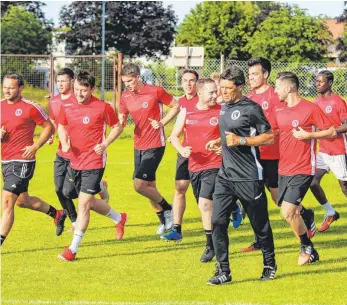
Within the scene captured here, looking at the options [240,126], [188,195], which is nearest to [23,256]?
[240,126]

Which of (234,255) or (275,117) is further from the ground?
(275,117)

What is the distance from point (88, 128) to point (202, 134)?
1.39m

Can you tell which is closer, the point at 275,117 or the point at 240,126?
the point at 240,126

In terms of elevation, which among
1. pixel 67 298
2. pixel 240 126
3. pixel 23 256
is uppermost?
pixel 240 126

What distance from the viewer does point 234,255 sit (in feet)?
35.0

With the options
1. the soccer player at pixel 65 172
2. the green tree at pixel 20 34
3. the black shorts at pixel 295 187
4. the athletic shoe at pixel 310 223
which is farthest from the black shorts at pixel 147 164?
the green tree at pixel 20 34

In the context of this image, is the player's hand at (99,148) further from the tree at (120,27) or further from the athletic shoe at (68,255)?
the tree at (120,27)

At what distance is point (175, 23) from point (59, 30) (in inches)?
438

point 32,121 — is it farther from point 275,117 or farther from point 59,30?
point 59,30

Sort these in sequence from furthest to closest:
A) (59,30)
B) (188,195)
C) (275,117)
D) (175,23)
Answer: (175,23)
(59,30)
(188,195)
(275,117)

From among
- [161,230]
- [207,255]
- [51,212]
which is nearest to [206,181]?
[207,255]

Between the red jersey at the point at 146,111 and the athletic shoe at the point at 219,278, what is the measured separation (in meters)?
3.52

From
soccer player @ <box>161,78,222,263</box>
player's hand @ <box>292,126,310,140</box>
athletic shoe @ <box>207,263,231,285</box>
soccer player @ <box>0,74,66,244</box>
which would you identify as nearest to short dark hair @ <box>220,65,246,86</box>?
player's hand @ <box>292,126,310,140</box>

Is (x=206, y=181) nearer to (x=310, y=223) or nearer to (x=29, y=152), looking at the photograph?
(x=310, y=223)
